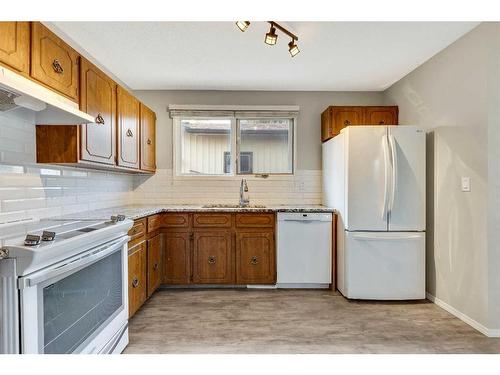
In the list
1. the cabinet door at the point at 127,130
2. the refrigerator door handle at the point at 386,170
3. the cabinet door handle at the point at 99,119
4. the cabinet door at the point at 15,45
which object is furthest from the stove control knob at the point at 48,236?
the refrigerator door handle at the point at 386,170

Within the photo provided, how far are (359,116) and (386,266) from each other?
5.70 ft

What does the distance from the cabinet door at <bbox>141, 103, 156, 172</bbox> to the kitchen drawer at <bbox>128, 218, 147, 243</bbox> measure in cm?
94

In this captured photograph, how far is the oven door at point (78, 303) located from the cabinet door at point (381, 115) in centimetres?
302

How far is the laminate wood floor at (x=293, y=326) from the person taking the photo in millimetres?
2184

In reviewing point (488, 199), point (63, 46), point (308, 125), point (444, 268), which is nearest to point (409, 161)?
point (488, 199)

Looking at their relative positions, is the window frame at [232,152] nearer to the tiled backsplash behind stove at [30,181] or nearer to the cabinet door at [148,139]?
the cabinet door at [148,139]

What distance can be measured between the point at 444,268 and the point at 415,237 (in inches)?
13.9

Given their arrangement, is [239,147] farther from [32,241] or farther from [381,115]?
[32,241]

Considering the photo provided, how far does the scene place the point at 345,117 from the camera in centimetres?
375

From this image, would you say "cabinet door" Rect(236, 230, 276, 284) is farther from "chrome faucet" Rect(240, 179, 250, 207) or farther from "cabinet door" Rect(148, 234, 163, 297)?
"cabinet door" Rect(148, 234, 163, 297)

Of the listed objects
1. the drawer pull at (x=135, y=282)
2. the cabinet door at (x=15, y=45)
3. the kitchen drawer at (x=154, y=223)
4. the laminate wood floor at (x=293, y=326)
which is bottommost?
the laminate wood floor at (x=293, y=326)

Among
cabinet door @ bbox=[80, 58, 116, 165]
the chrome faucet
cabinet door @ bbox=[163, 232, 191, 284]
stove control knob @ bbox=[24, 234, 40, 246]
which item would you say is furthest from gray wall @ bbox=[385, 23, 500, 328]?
cabinet door @ bbox=[80, 58, 116, 165]

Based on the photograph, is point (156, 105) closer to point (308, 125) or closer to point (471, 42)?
point (308, 125)

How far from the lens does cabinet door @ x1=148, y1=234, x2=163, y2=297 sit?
301 cm
